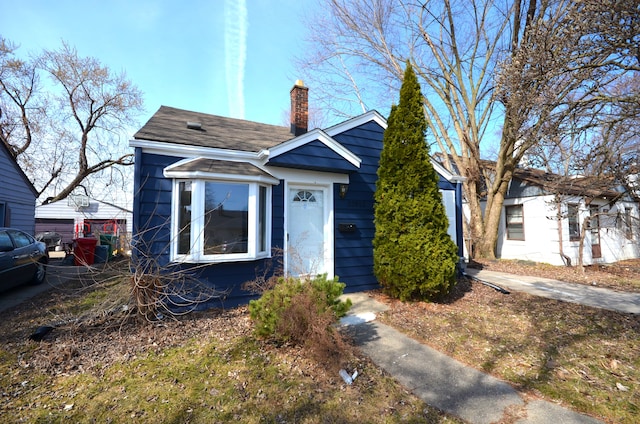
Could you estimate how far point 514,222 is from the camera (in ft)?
40.9

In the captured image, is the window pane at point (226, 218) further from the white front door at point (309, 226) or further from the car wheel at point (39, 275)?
the car wheel at point (39, 275)

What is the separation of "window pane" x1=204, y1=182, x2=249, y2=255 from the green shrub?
1.70m

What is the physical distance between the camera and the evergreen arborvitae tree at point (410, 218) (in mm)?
5285

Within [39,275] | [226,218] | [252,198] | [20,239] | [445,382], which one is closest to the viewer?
[445,382]

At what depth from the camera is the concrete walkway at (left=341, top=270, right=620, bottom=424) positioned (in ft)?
8.13

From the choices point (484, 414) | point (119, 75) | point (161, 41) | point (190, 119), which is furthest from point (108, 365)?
point (119, 75)

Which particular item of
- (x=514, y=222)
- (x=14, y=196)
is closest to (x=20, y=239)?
(x=14, y=196)

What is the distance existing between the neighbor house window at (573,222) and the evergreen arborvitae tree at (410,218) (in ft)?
29.9

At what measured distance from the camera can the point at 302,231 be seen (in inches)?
246

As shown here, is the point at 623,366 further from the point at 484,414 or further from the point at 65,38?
the point at 65,38

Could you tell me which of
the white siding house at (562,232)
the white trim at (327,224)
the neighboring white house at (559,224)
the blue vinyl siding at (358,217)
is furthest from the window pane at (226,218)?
the white siding house at (562,232)

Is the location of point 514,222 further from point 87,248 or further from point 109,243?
point 87,248

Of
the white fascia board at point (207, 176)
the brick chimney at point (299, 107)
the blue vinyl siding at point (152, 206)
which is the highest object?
the brick chimney at point (299, 107)

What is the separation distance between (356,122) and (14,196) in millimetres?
12124
